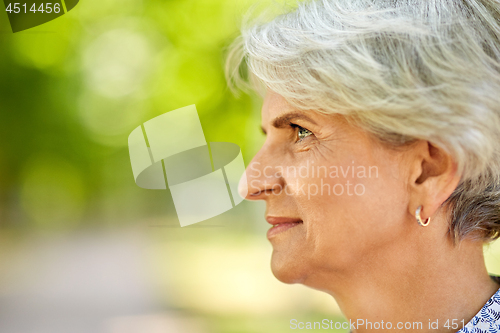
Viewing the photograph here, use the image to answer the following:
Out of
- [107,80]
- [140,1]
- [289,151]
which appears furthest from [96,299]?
[289,151]

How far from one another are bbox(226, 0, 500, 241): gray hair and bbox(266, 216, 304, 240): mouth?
0.36 meters

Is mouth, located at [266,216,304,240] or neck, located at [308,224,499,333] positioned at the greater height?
mouth, located at [266,216,304,240]

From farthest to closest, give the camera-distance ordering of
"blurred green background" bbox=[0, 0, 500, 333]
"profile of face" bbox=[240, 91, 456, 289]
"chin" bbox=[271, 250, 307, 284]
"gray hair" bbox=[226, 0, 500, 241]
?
"blurred green background" bbox=[0, 0, 500, 333], "chin" bbox=[271, 250, 307, 284], "profile of face" bbox=[240, 91, 456, 289], "gray hair" bbox=[226, 0, 500, 241]

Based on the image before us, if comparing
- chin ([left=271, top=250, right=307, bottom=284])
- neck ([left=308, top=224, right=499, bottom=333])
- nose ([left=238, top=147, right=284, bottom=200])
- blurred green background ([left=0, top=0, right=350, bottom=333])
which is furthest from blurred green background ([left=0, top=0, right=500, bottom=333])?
neck ([left=308, top=224, right=499, bottom=333])

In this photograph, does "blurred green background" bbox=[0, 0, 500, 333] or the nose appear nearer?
the nose

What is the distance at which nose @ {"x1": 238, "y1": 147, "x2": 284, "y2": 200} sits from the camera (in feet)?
4.14

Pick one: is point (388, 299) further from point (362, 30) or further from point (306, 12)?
point (306, 12)

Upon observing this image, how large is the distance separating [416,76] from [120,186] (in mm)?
4800

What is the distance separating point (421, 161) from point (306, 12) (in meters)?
0.60

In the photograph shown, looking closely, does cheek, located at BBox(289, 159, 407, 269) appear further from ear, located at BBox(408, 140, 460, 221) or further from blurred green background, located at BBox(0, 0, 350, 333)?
blurred green background, located at BBox(0, 0, 350, 333)

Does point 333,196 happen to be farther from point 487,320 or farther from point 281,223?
point 487,320

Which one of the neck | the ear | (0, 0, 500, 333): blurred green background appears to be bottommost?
the neck

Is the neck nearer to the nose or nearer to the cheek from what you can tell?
the cheek

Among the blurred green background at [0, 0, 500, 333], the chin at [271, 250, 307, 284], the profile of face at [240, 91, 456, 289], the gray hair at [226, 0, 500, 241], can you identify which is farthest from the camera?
the blurred green background at [0, 0, 500, 333]
